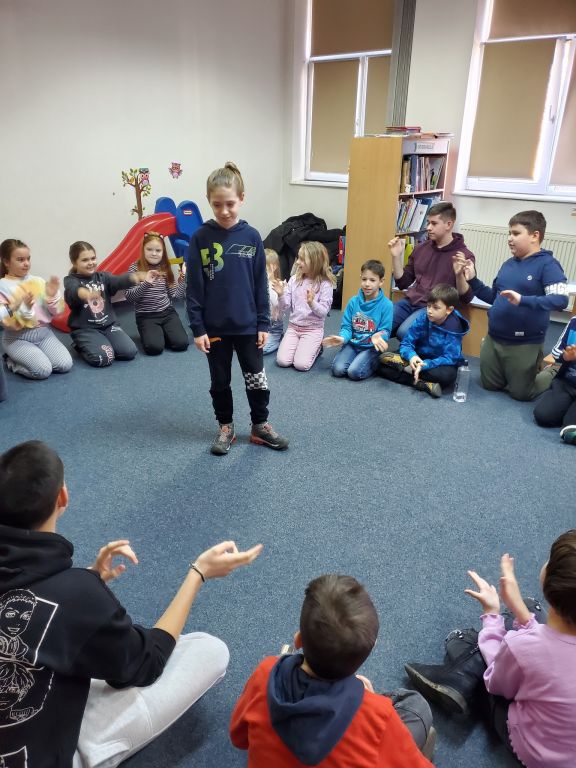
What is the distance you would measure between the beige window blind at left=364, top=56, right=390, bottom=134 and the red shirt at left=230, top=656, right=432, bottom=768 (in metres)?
5.73

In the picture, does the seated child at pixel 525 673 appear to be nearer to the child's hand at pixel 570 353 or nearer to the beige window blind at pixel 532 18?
the child's hand at pixel 570 353

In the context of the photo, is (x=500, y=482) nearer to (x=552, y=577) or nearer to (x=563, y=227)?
(x=552, y=577)

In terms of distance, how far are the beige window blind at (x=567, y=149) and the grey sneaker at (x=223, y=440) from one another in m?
3.95

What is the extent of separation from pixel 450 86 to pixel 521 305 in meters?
2.83

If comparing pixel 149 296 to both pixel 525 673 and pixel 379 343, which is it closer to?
→ pixel 379 343

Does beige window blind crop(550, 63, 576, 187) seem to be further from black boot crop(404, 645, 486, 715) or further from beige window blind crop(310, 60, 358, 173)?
black boot crop(404, 645, 486, 715)

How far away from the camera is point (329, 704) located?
836 mm

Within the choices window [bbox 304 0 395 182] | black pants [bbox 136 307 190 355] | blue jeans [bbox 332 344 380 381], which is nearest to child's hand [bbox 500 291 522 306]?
blue jeans [bbox 332 344 380 381]

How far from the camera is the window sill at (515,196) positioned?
4.61 m

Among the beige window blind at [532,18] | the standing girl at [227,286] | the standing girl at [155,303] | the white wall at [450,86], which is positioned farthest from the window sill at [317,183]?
the standing girl at [227,286]

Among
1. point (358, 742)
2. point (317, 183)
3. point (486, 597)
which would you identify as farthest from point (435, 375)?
point (317, 183)

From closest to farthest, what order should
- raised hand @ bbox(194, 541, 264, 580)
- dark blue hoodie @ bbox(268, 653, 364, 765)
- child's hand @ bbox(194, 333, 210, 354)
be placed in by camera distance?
1. dark blue hoodie @ bbox(268, 653, 364, 765)
2. raised hand @ bbox(194, 541, 264, 580)
3. child's hand @ bbox(194, 333, 210, 354)

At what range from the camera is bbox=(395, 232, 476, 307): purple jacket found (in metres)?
3.86

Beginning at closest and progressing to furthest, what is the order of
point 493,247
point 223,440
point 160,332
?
point 223,440, point 160,332, point 493,247
